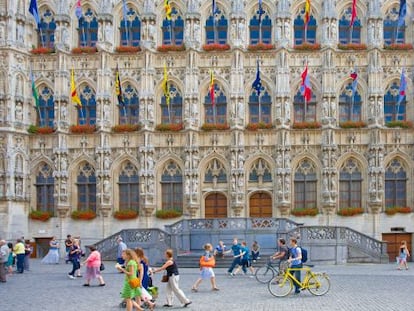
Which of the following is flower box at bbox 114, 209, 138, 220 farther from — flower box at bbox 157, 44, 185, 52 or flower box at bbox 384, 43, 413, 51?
flower box at bbox 384, 43, 413, 51

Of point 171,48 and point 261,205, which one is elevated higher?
point 171,48

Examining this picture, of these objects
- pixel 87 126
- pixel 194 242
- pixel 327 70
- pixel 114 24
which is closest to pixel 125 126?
pixel 87 126

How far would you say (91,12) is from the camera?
38.9 metres

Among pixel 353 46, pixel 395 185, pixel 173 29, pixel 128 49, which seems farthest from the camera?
pixel 173 29

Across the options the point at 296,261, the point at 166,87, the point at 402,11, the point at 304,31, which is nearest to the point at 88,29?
the point at 166,87

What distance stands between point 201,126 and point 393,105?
394 inches

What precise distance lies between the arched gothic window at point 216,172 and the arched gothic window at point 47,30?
430 inches

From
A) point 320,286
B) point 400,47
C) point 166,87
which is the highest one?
point 400,47

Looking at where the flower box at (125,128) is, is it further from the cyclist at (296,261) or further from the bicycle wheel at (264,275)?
the cyclist at (296,261)

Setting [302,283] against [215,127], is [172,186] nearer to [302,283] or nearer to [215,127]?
[215,127]

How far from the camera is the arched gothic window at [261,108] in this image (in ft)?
123

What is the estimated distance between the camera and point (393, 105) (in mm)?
37031

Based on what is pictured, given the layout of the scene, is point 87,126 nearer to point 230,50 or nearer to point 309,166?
point 230,50

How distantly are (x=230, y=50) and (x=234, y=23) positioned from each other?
58.4 inches
